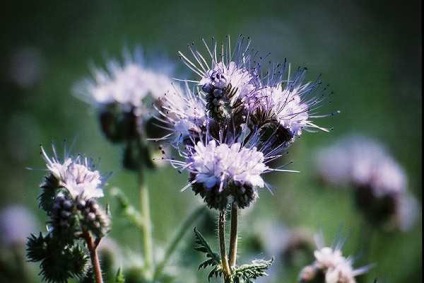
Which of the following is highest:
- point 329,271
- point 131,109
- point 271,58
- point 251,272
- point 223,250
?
point 271,58

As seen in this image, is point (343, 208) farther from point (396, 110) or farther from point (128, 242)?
point (128, 242)

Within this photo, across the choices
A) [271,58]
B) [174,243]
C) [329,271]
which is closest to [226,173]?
[329,271]

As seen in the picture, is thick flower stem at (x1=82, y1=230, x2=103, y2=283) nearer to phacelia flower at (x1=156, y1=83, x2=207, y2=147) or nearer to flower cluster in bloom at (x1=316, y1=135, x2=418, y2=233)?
phacelia flower at (x1=156, y1=83, x2=207, y2=147)

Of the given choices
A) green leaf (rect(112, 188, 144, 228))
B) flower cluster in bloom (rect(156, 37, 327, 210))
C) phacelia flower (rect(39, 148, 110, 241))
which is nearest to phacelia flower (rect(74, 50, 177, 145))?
green leaf (rect(112, 188, 144, 228))

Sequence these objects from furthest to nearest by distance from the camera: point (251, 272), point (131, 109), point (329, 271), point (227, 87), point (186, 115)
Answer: point (131, 109) → point (329, 271) → point (186, 115) → point (227, 87) → point (251, 272)

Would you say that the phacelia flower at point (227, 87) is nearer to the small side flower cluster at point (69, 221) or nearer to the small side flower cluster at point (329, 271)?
the small side flower cluster at point (69, 221)

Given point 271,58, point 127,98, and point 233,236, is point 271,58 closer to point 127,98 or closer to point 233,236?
point 127,98
